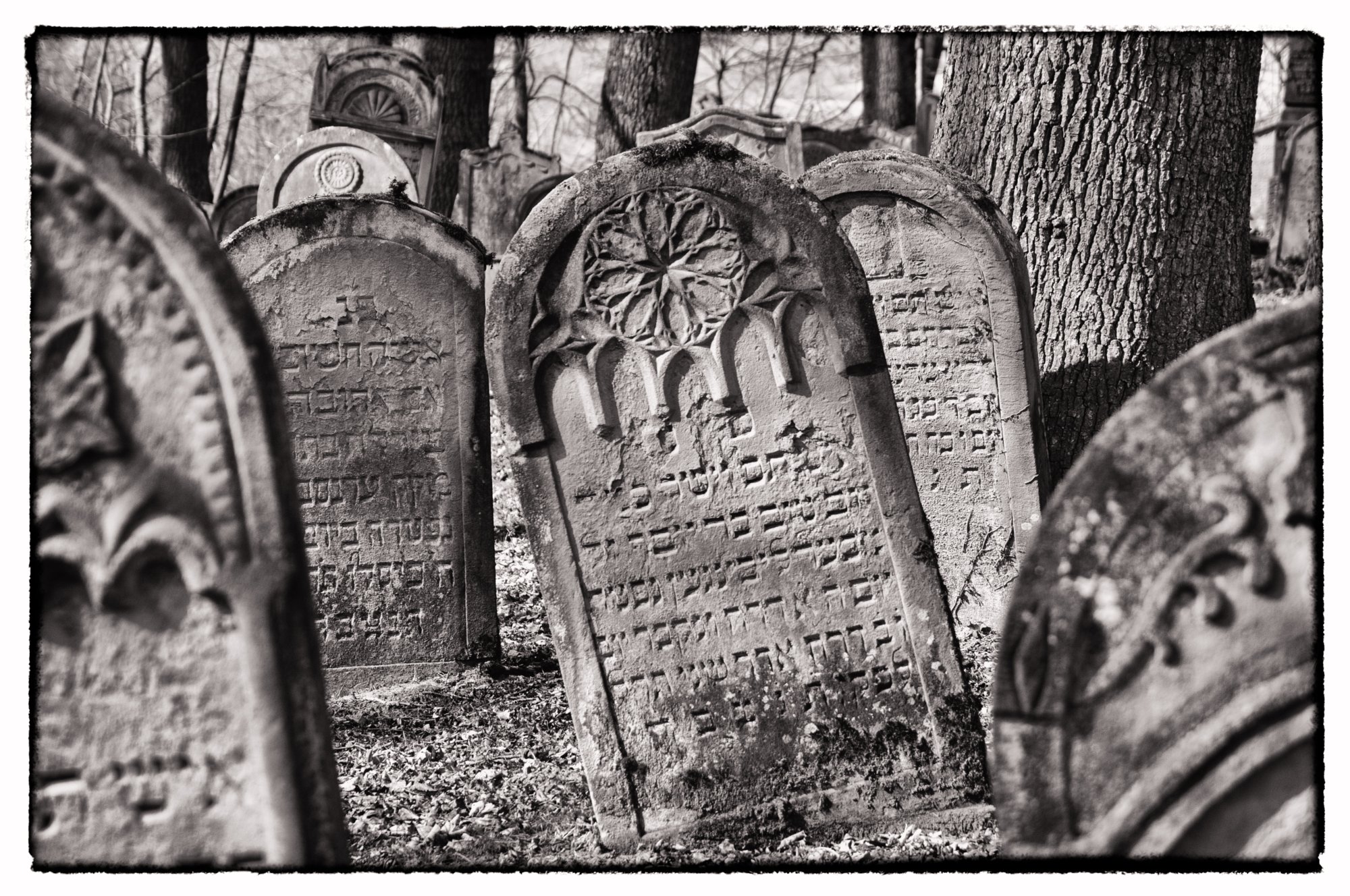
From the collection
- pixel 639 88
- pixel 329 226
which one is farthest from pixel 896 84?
pixel 329 226

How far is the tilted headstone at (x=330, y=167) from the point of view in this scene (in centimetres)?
977

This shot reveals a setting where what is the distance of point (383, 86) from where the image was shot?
12.4 metres

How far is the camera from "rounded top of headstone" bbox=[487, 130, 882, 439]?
3588 millimetres

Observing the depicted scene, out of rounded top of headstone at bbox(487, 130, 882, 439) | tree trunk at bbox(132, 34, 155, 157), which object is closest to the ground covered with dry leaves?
rounded top of headstone at bbox(487, 130, 882, 439)

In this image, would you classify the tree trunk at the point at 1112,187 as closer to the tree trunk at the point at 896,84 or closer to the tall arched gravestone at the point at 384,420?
the tall arched gravestone at the point at 384,420

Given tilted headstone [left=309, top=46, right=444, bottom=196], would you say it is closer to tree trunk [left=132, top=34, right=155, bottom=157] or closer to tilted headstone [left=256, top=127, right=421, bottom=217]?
tilted headstone [left=256, top=127, right=421, bottom=217]

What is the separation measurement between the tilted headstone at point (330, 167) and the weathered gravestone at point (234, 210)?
2.40 metres

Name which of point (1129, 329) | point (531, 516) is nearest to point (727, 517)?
point (531, 516)

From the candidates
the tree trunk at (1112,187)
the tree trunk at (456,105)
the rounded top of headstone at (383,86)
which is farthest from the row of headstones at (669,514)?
the rounded top of headstone at (383,86)

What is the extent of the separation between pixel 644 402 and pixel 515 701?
177 cm

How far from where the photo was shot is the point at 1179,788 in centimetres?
184

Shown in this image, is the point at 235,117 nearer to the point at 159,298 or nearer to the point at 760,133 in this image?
the point at 760,133

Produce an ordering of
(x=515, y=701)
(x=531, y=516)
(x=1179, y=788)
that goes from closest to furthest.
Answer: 1. (x=1179, y=788)
2. (x=531, y=516)
3. (x=515, y=701)

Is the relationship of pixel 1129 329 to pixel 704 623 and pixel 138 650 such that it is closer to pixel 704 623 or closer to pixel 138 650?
pixel 704 623
